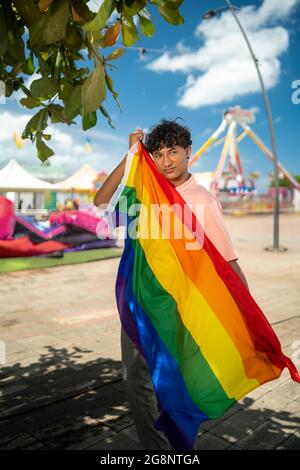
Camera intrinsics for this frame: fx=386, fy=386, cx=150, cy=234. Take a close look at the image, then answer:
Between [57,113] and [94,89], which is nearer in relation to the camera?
[94,89]

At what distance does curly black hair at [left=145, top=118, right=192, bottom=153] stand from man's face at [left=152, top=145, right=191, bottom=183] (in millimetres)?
31

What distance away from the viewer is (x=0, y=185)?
59.3ft

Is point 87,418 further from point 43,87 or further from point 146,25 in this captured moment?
point 146,25

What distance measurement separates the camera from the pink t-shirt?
2.36 m

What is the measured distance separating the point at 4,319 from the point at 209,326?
4.56m

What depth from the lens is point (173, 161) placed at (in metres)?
2.52

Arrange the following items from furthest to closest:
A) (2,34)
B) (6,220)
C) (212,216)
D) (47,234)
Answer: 1. (47,234)
2. (6,220)
3. (212,216)
4. (2,34)

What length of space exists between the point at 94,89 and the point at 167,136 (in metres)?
0.95

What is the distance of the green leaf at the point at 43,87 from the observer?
1.92 metres

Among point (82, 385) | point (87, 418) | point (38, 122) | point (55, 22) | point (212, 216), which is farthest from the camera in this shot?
point (82, 385)

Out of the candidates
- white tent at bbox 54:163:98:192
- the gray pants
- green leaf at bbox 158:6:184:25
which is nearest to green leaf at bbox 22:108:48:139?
green leaf at bbox 158:6:184:25

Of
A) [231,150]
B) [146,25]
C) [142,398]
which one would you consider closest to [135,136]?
[146,25]

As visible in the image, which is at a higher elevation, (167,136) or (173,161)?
(167,136)

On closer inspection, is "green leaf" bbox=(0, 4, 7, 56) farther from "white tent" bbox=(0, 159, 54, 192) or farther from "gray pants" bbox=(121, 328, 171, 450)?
"white tent" bbox=(0, 159, 54, 192)
